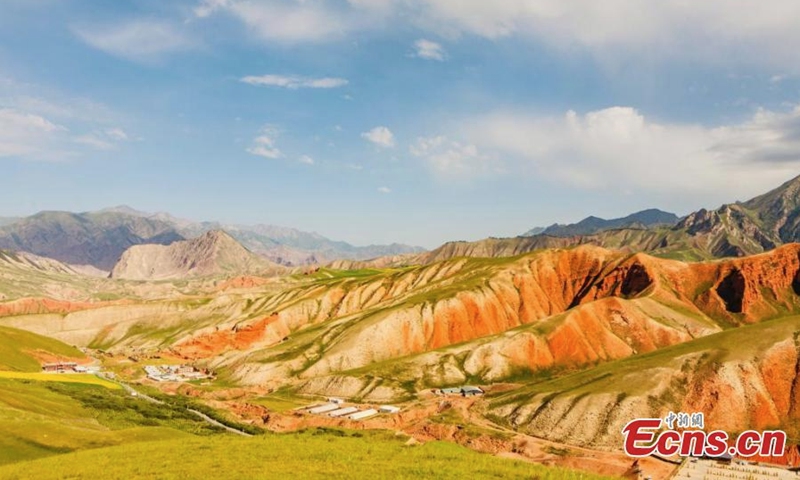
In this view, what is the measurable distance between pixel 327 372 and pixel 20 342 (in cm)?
10441

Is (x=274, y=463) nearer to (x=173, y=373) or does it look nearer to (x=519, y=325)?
(x=519, y=325)

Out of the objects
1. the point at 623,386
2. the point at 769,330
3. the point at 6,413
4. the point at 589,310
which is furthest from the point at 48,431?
the point at 589,310

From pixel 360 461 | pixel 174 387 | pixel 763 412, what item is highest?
pixel 360 461

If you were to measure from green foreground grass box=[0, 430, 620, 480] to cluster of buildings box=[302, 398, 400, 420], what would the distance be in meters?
54.8

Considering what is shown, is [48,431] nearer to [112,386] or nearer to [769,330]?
[112,386]

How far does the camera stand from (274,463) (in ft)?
119

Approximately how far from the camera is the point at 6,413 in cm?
6131

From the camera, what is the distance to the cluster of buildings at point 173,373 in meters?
157

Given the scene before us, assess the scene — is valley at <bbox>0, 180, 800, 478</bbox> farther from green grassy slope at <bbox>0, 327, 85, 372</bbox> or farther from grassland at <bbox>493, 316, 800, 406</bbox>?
green grassy slope at <bbox>0, 327, 85, 372</bbox>

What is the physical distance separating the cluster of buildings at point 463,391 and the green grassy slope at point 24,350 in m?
116

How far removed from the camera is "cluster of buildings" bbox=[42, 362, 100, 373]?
525ft

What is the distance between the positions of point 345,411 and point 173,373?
286 feet

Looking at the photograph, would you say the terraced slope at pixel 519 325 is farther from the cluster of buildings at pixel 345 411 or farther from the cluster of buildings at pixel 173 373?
the cluster of buildings at pixel 345 411

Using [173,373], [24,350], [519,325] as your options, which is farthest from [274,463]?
[24,350]
